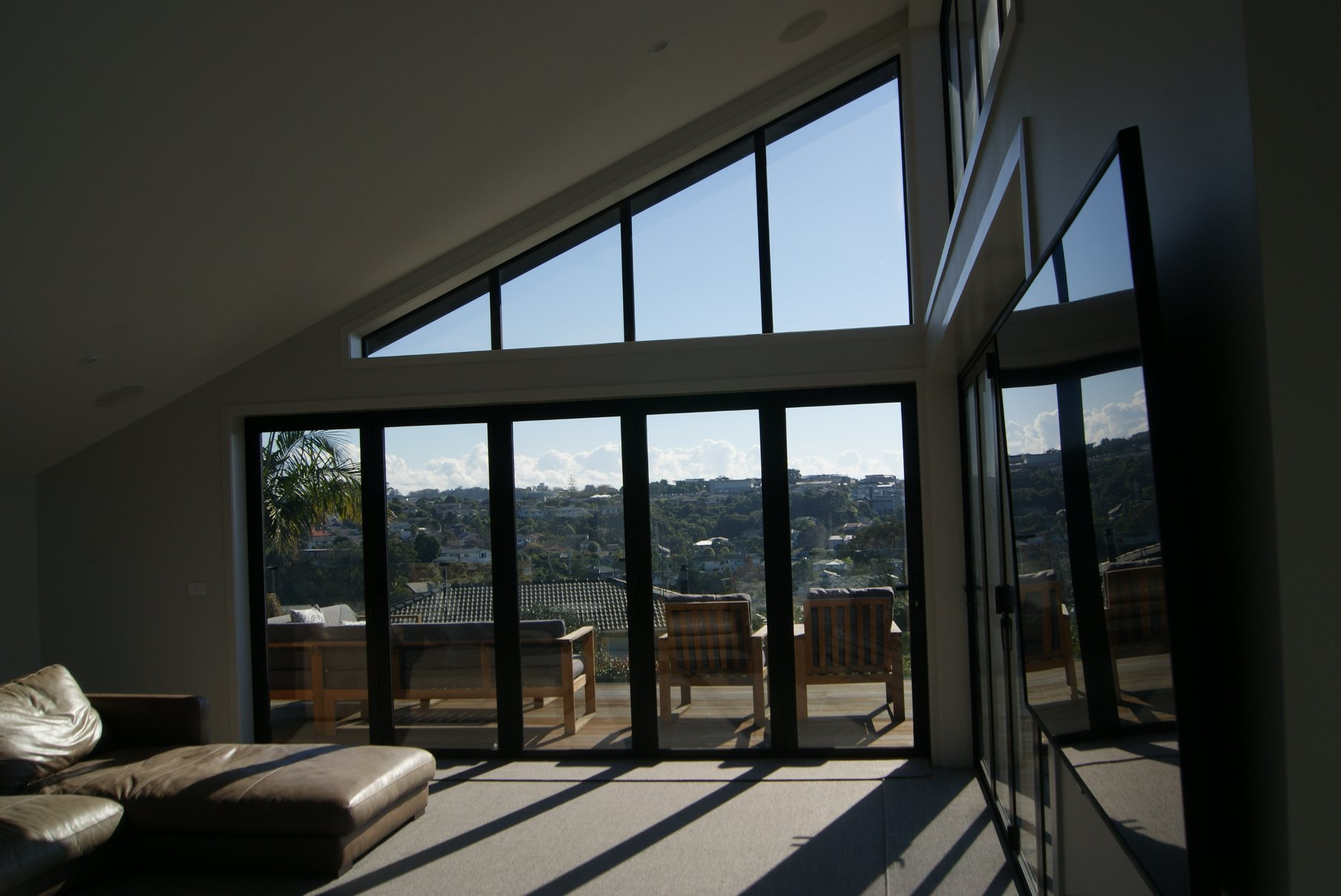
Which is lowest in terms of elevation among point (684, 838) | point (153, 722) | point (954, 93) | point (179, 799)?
point (684, 838)

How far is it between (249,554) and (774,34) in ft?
14.4

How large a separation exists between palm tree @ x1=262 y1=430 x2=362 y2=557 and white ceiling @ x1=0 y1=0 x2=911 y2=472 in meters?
0.63

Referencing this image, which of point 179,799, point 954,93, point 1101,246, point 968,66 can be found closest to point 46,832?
point 179,799

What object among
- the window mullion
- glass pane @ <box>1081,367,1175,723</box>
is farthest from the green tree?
glass pane @ <box>1081,367,1175,723</box>

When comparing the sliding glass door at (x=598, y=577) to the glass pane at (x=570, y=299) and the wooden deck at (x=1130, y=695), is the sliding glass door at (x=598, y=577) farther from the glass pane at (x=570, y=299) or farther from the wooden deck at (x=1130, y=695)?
the wooden deck at (x=1130, y=695)

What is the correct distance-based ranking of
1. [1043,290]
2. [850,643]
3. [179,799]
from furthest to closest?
[850,643]
[179,799]
[1043,290]

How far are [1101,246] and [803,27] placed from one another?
4044 millimetres

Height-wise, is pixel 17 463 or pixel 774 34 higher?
pixel 774 34

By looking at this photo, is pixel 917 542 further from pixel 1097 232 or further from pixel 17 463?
pixel 17 463

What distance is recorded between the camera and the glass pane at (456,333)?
585 centimetres

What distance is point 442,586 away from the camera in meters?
5.83

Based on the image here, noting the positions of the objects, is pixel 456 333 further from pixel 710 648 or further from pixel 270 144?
pixel 710 648

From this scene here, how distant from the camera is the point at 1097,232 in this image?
1.42 meters

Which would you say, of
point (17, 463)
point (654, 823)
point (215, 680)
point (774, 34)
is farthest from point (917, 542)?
point (17, 463)
